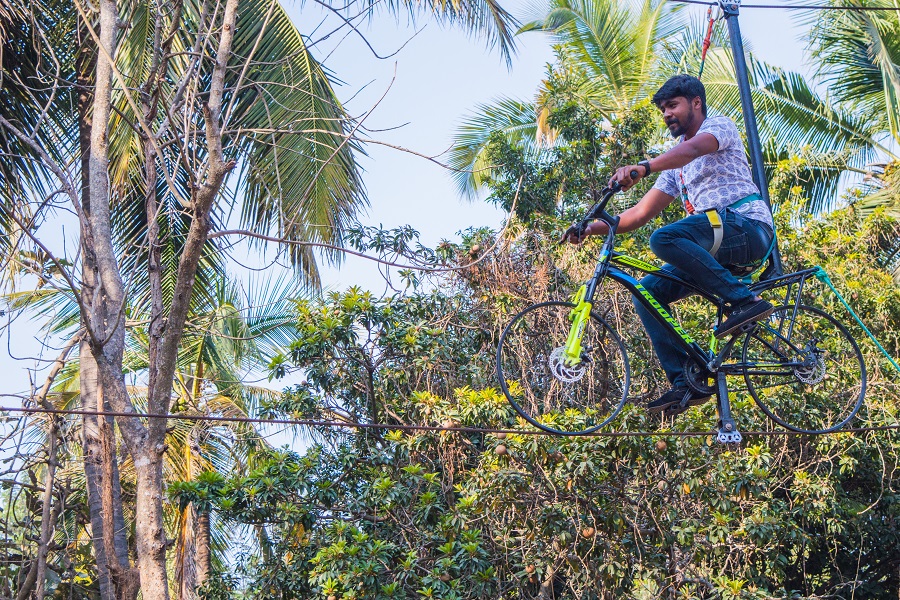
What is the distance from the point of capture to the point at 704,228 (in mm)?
5078

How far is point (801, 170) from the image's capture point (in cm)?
1338

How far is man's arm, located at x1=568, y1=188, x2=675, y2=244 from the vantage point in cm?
509

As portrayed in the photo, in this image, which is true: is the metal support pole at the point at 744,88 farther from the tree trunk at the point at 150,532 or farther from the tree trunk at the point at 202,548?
the tree trunk at the point at 202,548

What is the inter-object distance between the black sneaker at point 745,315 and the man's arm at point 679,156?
80cm

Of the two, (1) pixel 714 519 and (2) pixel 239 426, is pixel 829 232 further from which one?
(2) pixel 239 426

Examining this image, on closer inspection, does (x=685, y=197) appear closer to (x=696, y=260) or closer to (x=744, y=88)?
(x=696, y=260)

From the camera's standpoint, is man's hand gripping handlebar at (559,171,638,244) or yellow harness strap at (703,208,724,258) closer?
man's hand gripping handlebar at (559,171,638,244)

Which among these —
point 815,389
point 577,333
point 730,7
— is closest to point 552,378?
point 815,389

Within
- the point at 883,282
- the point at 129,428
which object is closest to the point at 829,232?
the point at 883,282

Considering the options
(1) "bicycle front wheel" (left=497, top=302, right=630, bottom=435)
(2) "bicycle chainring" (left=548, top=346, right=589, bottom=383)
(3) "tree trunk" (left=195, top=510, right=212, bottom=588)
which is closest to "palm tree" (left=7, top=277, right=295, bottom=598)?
(3) "tree trunk" (left=195, top=510, right=212, bottom=588)

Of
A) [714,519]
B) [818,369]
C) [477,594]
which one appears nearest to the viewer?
[818,369]

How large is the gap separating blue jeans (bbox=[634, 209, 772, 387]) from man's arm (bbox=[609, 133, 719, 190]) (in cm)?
33

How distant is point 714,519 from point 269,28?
6.48 m

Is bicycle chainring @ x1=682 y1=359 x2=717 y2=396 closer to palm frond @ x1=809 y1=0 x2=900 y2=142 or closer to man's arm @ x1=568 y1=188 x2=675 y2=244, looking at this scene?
man's arm @ x1=568 y1=188 x2=675 y2=244
